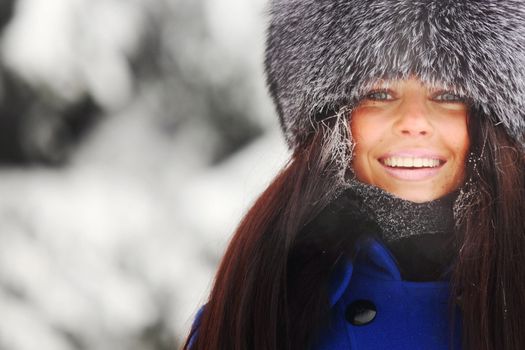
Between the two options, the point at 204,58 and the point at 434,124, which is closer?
the point at 434,124

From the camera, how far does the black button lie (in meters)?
1.43

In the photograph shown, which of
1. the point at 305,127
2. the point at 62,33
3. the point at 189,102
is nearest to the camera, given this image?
the point at 305,127

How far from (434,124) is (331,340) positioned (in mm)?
478

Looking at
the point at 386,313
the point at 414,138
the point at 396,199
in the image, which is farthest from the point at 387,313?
the point at 414,138

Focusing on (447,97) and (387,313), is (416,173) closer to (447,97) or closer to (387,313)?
(447,97)

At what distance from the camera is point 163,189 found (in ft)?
6.89

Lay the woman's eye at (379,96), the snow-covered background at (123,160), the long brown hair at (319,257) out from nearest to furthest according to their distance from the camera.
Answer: the long brown hair at (319,257), the woman's eye at (379,96), the snow-covered background at (123,160)

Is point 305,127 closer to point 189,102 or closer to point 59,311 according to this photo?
point 189,102

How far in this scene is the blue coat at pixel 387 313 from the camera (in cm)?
140

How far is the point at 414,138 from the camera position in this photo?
4.76 feet

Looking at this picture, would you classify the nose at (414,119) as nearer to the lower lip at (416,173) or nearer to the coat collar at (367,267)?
the lower lip at (416,173)

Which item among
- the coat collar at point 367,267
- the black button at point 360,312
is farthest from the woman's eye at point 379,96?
the black button at point 360,312

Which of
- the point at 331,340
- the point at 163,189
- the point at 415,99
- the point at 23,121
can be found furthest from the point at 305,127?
the point at 23,121

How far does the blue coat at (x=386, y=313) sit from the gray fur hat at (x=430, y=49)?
34cm
